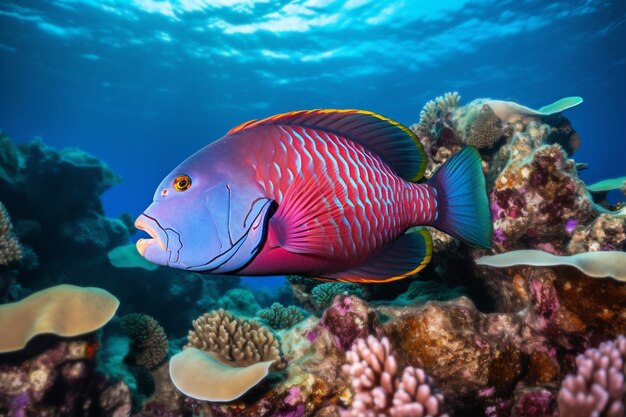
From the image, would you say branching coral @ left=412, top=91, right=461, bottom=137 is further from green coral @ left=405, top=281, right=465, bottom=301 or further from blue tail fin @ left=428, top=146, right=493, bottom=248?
blue tail fin @ left=428, top=146, right=493, bottom=248

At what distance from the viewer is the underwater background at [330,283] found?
8.37 ft

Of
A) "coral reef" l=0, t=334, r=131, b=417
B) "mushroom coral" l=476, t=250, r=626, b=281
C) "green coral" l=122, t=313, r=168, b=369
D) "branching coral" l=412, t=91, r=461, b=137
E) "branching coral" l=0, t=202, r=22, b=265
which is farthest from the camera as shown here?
"branching coral" l=0, t=202, r=22, b=265

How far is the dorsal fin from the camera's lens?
6.17 feet

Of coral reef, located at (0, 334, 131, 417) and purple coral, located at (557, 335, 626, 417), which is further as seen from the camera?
coral reef, located at (0, 334, 131, 417)

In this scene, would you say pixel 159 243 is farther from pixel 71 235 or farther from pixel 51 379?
pixel 71 235

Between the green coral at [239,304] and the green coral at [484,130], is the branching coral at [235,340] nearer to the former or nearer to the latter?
the green coral at [484,130]

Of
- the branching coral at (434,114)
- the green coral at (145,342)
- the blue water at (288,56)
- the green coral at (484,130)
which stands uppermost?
the blue water at (288,56)

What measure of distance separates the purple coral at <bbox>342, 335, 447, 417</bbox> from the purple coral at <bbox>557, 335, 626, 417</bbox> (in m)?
0.64

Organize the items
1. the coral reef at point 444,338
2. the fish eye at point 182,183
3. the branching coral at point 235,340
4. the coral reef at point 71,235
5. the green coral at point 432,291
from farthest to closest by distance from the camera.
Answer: the coral reef at point 71,235 < the green coral at point 432,291 < the branching coral at point 235,340 < the coral reef at point 444,338 < the fish eye at point 182,183

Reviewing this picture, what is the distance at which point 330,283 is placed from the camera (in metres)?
5.39

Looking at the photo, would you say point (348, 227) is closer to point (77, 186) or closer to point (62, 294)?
point (62, 294)

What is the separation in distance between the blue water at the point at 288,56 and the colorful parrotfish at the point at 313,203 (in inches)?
831

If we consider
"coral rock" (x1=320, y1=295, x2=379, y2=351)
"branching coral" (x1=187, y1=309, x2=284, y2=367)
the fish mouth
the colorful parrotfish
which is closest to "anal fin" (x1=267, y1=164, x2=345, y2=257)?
the colorful parrotfish

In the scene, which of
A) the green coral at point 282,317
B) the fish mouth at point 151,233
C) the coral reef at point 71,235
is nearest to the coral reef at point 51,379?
the green coral at point 282,317
